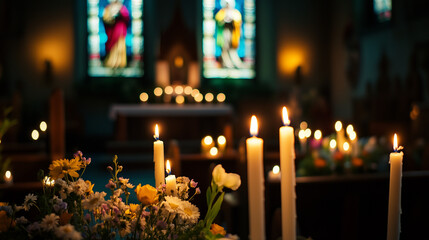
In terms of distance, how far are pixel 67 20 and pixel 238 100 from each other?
399 cm

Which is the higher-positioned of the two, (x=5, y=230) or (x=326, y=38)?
(x=326, y=38)

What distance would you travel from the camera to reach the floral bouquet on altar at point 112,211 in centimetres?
82

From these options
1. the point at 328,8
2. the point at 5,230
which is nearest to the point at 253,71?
the point at 328,8

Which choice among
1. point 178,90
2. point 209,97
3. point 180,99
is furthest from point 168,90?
point 209,97

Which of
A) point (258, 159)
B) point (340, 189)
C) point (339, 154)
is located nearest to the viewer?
point (258, 159)

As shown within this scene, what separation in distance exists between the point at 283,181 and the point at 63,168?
0.39 metres

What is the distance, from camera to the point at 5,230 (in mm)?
837

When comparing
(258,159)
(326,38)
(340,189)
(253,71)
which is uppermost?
(326,38)

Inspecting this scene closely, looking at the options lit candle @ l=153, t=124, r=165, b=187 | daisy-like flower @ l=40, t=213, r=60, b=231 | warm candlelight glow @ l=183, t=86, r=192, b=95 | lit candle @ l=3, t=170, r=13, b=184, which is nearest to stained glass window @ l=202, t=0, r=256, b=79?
warm candlelight glow @ l=183, t=86, r=192, b=95

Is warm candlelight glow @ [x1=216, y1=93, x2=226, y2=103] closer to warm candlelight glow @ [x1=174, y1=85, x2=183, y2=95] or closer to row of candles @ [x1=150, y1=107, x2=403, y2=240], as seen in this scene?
warm candlelight glow @ [x1=174, y1=85, x2=183, y2=95]

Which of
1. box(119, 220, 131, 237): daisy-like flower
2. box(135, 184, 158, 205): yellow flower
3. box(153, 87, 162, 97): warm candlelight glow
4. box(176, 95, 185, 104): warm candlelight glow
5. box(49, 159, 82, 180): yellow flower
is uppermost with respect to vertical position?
box(153, 87, 162, 97): warm candlelight glow

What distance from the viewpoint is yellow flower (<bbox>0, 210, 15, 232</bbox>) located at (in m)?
0.84

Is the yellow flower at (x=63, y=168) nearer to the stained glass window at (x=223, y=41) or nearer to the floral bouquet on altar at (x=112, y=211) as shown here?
the floral bouquet on altar at (x=112, y=211)

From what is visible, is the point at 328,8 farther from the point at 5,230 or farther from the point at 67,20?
the point at 5,230
